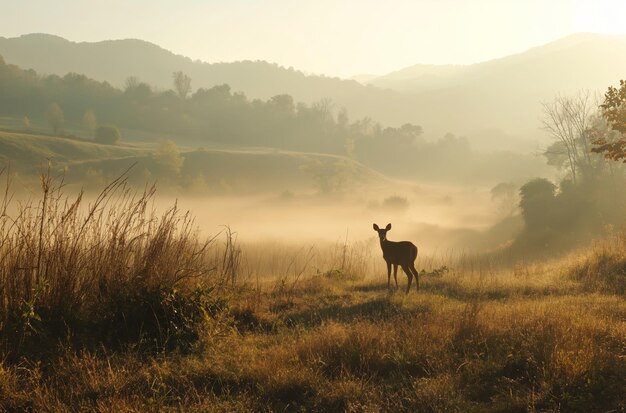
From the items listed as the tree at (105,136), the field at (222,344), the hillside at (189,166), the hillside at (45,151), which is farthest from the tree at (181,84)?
the field at (222,344)

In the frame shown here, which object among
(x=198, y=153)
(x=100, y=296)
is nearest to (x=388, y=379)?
(x=100, y=296)

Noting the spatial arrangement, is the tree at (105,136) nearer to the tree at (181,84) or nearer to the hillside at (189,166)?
the hillside at (189,166)

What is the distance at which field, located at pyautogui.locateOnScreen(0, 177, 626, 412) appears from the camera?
512cm

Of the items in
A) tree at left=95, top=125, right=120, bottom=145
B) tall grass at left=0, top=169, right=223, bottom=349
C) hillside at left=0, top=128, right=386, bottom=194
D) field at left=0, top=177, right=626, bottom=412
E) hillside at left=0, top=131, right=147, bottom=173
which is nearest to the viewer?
field at left=0, top=177, right=626, bottom=412

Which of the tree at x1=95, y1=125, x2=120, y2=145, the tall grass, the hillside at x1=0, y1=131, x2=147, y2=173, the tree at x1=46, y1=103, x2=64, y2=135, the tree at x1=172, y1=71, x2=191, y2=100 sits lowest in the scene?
the tall grass

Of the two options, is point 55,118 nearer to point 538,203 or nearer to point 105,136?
point 105,136

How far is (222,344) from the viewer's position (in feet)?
22.5

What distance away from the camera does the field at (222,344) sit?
5.12m

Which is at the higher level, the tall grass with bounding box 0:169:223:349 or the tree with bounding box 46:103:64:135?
the tree with bounding box 46:103:64:135

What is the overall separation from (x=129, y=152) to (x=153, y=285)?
110829 millimetres

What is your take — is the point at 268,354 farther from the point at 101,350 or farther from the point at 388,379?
the point at 101,350

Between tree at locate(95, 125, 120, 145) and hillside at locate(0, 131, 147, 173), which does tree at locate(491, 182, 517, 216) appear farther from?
tree at locate(95, 125, 120, 145)

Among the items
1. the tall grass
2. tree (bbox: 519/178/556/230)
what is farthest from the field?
tree (bbox: 519/178/556/230)

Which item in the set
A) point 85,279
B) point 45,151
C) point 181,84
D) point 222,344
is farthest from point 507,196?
point 181,84
